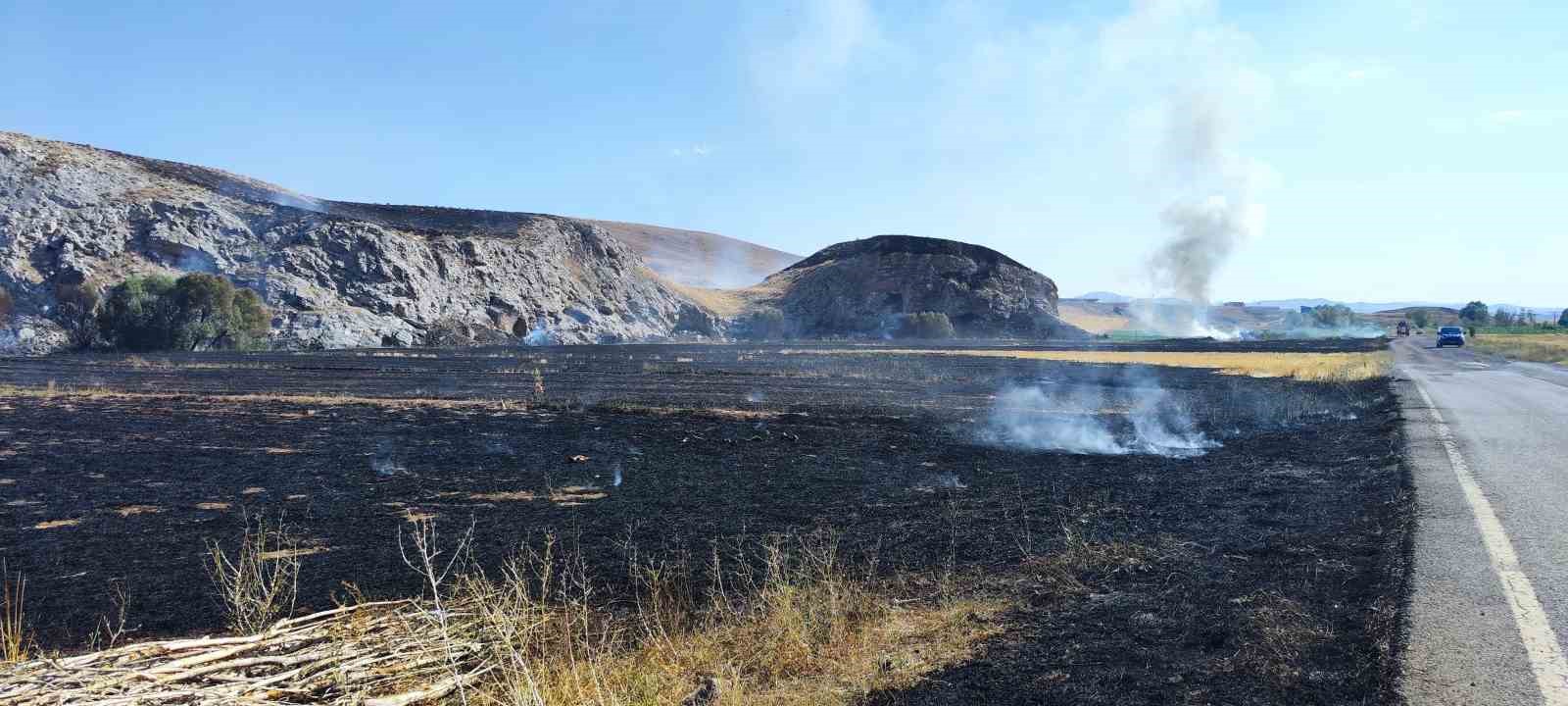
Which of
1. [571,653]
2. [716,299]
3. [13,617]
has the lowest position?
[13,617]

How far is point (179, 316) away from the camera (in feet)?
185

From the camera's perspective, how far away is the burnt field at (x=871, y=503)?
5359 millimetres

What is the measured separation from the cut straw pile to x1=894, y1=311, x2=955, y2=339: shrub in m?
102

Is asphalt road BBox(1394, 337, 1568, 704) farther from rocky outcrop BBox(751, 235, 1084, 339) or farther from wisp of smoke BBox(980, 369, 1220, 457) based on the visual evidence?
rocky outcrop BBox(751, 235, 1084, 339)

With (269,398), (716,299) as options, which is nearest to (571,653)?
(269,398)

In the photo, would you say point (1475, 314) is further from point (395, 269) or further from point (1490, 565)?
point (1490, 565)

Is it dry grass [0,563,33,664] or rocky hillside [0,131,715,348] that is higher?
rocky hillside [0,131,715,348]

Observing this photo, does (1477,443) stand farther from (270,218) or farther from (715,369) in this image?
(270,218)

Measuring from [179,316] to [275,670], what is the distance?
6413 centimetres

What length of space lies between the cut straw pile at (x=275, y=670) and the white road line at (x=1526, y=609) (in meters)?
5.42

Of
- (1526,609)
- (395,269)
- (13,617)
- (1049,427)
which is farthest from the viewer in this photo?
(395,269)

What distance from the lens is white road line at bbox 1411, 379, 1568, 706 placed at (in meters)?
4.23

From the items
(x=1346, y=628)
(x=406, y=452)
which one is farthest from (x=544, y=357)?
(x=1346, y=628)

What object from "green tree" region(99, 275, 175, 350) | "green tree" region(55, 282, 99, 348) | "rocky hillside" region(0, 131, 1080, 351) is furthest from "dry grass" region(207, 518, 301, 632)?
"green tree" region(55, 282, 99, 348)
